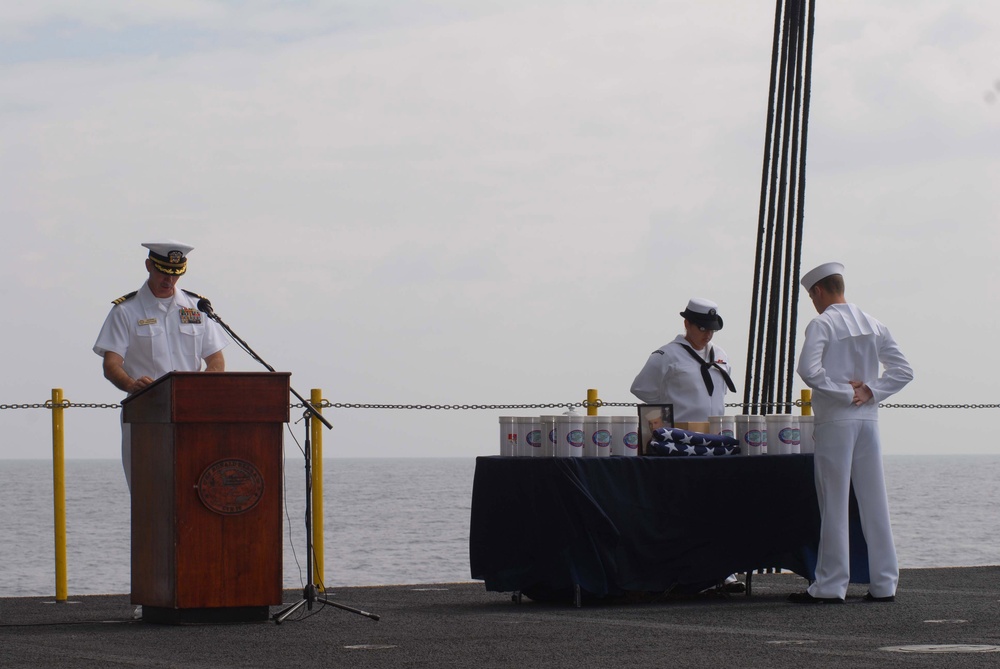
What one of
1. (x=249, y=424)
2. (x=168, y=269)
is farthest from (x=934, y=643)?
(x=168, y=269)

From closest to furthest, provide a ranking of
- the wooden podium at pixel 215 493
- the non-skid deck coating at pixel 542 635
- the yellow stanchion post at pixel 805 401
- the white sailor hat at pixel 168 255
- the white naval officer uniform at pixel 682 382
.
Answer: the non-skid deck coating at pixel 542 635
the wooden podium at pixel 215 493
the white sailor hat at pixel 168 255
the white naval officer uniform at pixel 682 382
the yellow stanchion post at pixel 805 401

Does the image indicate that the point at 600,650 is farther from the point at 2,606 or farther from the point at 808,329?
the point at 2,606

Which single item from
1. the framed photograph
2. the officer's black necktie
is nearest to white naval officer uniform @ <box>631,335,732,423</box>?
the officer's black necktie

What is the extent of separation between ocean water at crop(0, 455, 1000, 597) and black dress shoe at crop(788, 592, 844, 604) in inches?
188

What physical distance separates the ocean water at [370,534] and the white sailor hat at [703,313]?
14.1ft

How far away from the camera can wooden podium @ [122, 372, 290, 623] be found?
6000 mm

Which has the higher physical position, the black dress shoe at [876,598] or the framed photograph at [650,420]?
the framed photograph at [650,420]

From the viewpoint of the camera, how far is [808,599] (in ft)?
23.2

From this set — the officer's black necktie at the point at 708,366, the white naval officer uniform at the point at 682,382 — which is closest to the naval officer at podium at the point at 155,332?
the white naval officer uniform at the point at 682,382

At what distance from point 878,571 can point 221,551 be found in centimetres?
302

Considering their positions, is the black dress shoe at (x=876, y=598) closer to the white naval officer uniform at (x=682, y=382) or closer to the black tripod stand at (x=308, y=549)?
the white naval officer uniform at (x=682, y=382)

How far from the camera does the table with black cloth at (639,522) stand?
7.01m

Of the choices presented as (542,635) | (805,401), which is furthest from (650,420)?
(805,401)

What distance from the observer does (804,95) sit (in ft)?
34.7
